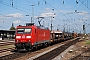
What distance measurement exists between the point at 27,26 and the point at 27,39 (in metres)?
1.73

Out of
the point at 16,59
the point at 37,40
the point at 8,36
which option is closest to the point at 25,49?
the point at 37,40

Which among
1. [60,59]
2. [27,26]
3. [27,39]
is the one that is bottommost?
[60,59]

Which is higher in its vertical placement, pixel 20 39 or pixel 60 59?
pixel 20 39

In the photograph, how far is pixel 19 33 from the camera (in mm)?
24562

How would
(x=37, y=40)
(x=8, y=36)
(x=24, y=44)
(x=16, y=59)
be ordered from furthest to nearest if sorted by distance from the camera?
(x=8, y=36)
(x=37, y=40)
(x=24, y=44)
(x=16, y=59)

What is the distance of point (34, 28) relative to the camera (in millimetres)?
24766

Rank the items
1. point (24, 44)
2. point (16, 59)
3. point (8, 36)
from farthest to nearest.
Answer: point (8, 36) < point (24, 44) < point (16, 59)

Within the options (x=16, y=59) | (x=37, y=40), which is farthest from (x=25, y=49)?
(x=16, y=59)

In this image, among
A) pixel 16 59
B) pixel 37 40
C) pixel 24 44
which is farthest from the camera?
pixel 37 40

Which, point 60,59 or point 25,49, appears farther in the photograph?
point 25,49

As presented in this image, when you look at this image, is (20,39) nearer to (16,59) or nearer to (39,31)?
(39,31)

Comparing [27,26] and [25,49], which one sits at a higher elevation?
[27,26]

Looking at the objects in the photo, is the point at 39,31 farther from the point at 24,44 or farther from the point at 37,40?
the point at 24,44

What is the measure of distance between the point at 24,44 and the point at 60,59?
6.83 m
